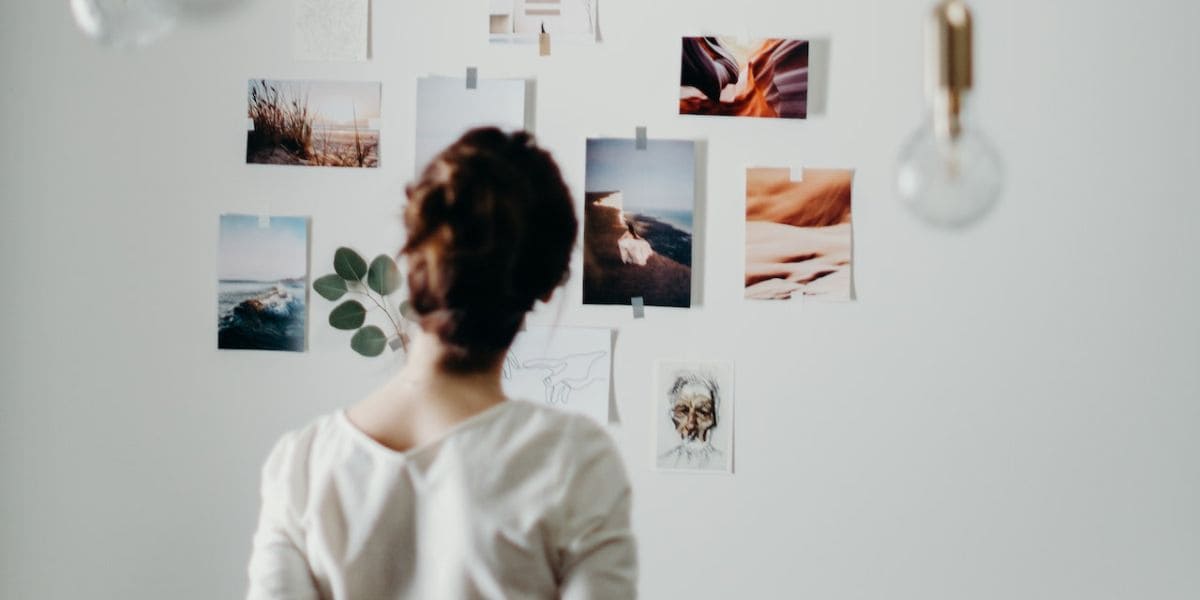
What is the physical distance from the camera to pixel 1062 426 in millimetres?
2238

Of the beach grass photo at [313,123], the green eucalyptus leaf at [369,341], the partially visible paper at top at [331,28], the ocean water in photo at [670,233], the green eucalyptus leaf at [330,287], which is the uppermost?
the partially visible paper at top at [331,28]

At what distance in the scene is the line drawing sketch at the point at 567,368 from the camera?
2.25 meters

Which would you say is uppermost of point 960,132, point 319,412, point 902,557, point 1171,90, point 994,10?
point 994,10

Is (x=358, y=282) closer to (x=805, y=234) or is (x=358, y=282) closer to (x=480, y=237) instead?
(x=805, y=234)

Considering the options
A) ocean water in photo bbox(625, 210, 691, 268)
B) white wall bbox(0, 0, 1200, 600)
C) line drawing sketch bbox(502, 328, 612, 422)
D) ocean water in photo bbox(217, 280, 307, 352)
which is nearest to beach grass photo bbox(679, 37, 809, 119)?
white wall bbox(0, 0, 1200, 600)

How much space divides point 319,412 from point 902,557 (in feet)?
3.70

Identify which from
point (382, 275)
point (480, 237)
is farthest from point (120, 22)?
point (382, 275)

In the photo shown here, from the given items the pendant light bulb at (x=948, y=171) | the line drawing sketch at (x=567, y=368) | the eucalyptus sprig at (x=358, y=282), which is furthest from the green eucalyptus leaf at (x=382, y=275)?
the pendant light bulb at (x=948, y=171)

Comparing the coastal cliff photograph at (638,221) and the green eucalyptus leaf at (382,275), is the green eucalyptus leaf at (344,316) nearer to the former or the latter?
the green eucalyptus leaf at (382,275)

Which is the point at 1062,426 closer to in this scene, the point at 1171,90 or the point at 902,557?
the point at 902,557

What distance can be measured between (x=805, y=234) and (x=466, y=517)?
1.43 metres

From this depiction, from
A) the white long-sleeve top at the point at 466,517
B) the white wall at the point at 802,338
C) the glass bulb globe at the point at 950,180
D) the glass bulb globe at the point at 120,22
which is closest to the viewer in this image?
the glass bulb globe at the point at 950,180

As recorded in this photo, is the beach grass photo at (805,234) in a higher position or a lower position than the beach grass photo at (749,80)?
lower

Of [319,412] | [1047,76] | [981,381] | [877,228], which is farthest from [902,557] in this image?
[319,412]
